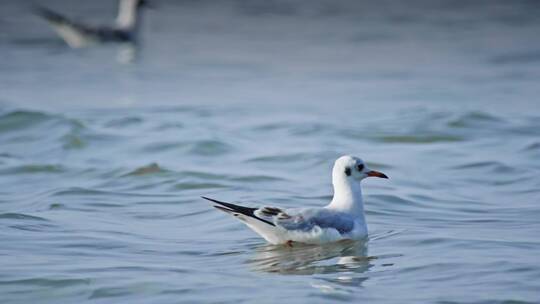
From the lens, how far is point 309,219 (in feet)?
31.0

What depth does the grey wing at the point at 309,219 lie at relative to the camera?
9.30m

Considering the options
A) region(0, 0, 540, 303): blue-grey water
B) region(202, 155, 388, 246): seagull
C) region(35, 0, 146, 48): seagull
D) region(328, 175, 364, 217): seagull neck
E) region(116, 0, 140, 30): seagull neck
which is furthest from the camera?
region(116, 0, 140, 30): seagull neck

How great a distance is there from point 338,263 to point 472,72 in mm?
11287

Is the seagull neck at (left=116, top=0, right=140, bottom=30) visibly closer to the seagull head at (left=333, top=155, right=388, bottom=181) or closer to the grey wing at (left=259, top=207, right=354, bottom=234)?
the seagull head at (left=333, top=155, right=388, bottom=181)

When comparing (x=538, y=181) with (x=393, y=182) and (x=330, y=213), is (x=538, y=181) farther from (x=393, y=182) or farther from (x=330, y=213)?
(x=330, y=213)

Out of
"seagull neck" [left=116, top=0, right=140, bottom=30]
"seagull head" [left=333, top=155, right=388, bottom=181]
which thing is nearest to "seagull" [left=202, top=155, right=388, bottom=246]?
"seagull head" [left=333, top=155, right=388, bottom=181]

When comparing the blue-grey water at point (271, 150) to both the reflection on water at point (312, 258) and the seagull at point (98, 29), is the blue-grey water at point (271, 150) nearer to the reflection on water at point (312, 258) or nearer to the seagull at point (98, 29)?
the reflection on water at point (312, 258)

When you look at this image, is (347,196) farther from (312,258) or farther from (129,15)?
(129,15)

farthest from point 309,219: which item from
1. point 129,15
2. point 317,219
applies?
point 129,15

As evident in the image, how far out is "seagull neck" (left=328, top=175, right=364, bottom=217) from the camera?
9812 mm

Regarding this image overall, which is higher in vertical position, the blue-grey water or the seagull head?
the seagull head

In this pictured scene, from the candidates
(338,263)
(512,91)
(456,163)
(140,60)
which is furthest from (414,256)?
(140,60)

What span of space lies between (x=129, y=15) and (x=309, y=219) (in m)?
16.7

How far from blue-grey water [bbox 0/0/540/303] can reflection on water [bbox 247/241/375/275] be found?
0.03m
